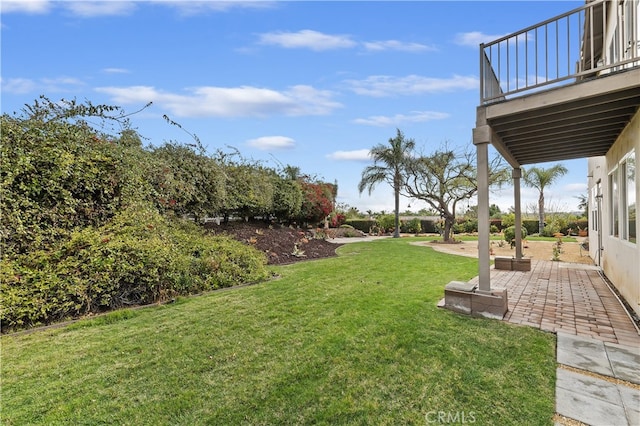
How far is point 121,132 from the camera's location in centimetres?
681

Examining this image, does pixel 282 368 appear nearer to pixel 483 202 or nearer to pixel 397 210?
pixel 483 202

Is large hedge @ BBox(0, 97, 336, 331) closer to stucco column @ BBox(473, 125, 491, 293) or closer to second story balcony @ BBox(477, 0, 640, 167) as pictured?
stucco column @ BBox(473, 125, 491, 293)

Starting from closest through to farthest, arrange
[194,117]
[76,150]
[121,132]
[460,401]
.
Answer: [460,401] < [76,150] < [121,132] < [194,117]

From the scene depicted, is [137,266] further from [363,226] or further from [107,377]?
[363,226]

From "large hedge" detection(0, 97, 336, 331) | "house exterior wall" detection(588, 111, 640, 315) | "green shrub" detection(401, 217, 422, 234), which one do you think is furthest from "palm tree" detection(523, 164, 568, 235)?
"large hedge" detection(0, 97, 336, 331)

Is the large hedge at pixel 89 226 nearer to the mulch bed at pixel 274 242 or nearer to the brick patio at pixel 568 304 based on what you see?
the mulch bed at pixel 274 242

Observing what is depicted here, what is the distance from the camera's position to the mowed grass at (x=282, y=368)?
2336mm

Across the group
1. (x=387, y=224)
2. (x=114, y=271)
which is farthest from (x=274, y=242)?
→ (x=387, y=224)

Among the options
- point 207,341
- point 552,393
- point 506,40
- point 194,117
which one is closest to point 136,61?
point 194,117

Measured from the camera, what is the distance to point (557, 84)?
13.5 feet

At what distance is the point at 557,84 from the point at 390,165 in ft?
54.9

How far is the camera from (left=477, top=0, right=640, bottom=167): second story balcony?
3.73 metres

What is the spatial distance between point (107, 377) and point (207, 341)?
1.00 meters

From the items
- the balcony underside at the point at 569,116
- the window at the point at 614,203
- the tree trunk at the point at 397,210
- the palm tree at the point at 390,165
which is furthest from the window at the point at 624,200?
the tree trunk at the point at 397,210
